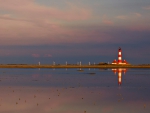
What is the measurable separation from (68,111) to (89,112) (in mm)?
1072

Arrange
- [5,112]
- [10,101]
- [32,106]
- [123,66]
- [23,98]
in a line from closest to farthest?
[5,112] → [32,106] → [10,101] → [23,98] → [123,66]

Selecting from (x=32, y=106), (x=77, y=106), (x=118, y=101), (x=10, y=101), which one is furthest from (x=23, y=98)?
(x=118, y=101)

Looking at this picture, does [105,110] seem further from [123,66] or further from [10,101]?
[123,66]

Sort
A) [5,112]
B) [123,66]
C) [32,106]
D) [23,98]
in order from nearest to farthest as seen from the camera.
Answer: [5,112] → [32,106] → [23,98] → [123,66]

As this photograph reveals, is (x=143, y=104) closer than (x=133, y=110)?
No

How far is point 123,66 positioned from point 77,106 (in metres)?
71.3

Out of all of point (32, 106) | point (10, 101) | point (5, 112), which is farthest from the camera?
point (10, 101)

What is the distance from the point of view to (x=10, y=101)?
18.8 m

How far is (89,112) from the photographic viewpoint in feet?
51.0

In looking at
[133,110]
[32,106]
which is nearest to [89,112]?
[133,110]

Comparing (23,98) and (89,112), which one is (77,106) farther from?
(23,98)

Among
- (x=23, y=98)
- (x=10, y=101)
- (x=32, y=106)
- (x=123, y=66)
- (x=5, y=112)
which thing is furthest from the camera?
(x=123, y=66)

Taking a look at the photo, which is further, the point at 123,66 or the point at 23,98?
the point at 123,66

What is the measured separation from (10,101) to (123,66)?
7060 centimetres
